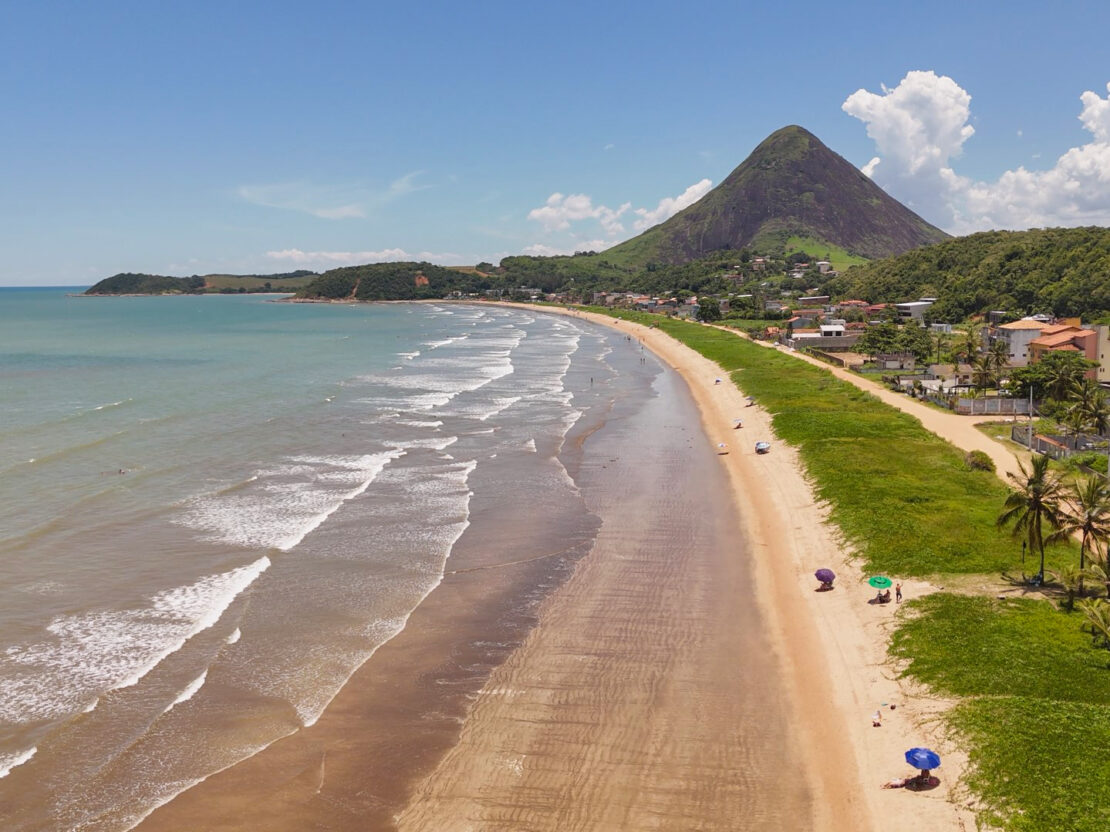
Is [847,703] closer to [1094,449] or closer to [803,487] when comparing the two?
[803,487]

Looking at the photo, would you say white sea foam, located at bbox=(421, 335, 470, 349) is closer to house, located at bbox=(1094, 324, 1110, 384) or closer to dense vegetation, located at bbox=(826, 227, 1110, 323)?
dense vegetation, located at bbox=(826, 227, 1110, 323)

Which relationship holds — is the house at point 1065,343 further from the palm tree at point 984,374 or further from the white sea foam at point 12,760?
the white sea foam at point 12,760

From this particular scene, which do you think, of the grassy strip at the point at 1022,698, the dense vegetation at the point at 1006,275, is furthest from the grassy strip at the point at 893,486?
the dense vegetation at the point at 1006,275

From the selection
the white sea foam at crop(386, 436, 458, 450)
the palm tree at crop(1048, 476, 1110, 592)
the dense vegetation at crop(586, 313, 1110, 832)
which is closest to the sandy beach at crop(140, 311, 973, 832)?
the dense vegetation at crop(586, 313, 1110, 832)

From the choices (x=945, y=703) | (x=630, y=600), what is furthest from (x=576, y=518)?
(x=945, y=703)

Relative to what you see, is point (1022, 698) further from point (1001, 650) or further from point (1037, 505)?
point (1037, 505)

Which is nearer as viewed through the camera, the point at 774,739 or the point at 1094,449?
the point at 774,739

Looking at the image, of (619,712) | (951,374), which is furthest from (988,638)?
(951,374)
